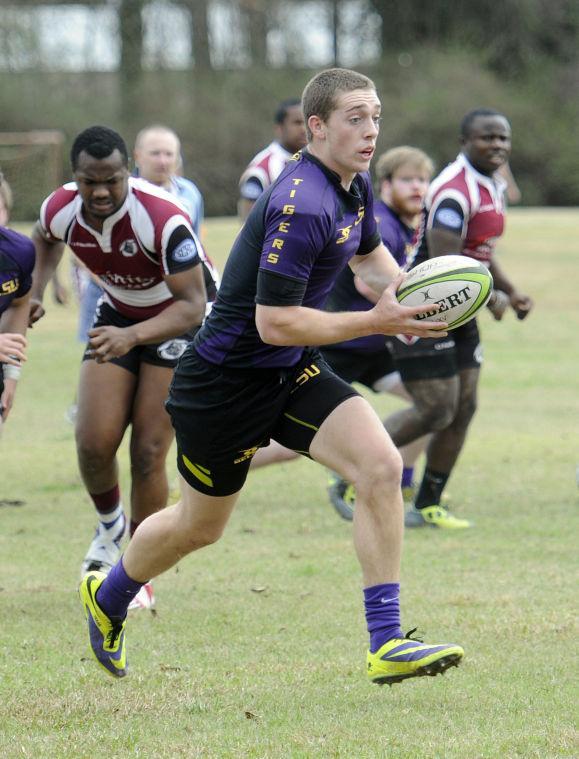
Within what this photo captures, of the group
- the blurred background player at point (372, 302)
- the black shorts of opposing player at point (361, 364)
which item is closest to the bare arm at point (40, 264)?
the blurred background player at point (372, 302)

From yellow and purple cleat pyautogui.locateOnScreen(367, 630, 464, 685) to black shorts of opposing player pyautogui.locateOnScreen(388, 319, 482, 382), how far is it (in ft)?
11.4

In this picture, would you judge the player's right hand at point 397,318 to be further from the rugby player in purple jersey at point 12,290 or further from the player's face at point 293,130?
the player's face at point 293,130

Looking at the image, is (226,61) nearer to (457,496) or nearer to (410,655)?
(457,496)

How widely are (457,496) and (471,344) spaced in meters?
1.51

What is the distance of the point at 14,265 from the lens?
6.41 meters

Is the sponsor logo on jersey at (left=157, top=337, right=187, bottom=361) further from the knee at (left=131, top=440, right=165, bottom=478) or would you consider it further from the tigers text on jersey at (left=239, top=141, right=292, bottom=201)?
the tigers text on jersey at (left=239, top=141, right=292, bottom=201)

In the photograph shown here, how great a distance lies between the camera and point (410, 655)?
4652mm

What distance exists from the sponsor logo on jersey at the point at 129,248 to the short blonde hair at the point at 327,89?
165cm

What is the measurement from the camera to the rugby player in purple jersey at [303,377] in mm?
4676

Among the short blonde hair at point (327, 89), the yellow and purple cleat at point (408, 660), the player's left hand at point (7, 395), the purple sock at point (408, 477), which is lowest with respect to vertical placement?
the purple sock at point (408, 477)

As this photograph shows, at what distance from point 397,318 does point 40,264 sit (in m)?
2.70

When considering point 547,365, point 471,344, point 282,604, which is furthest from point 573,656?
→ point 547,365

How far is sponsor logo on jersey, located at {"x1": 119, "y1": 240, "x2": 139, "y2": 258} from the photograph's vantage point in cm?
632

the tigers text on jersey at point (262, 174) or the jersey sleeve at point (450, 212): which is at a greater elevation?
the jersey sleeve at point (450, 212)
